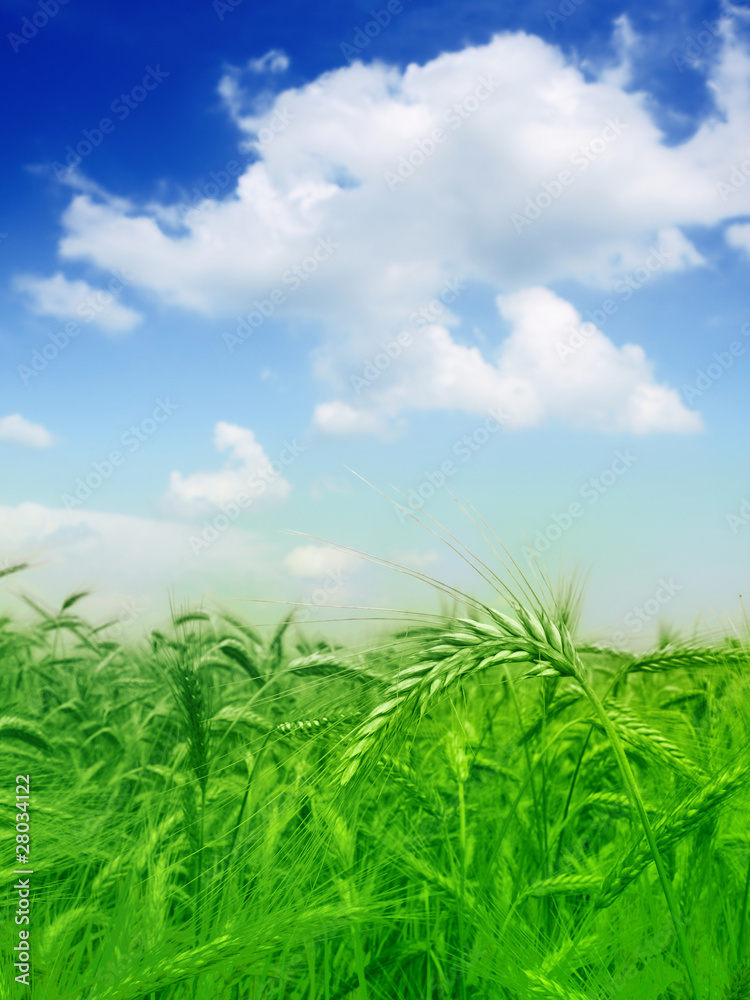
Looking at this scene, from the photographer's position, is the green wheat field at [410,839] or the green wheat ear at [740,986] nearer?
the green wheat ear at [740,986]

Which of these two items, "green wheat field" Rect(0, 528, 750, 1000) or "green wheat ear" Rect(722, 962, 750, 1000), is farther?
"green wheat field" Rect(0, 528, 750, 1000)

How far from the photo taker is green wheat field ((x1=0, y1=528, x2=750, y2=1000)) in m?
1.60

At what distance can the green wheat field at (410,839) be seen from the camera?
1.60 m

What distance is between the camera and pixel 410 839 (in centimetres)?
238

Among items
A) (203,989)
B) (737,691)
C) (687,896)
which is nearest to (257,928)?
(203,989)

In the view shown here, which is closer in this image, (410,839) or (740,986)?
(740,986)

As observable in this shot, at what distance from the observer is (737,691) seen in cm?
250

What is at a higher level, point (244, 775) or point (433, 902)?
point (244, 775)

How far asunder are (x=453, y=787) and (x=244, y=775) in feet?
3.04

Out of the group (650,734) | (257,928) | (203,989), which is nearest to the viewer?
(257,928)


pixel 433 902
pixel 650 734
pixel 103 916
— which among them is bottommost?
pixel 433 902

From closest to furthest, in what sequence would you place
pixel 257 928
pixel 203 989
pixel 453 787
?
pixel 257 928 < pixel 203 989 < pixel 453 787

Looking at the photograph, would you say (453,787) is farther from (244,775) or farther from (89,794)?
(89,794)

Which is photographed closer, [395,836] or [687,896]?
[687,896]
